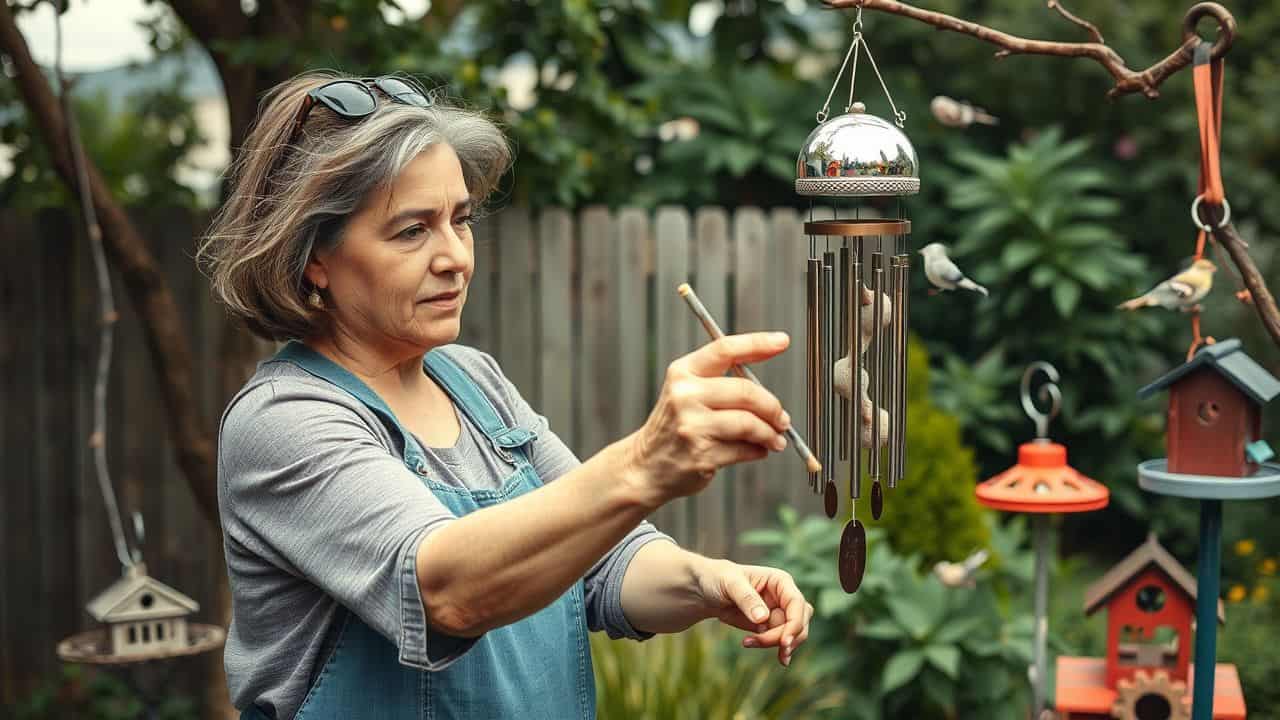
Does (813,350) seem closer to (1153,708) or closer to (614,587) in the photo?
(614,587)

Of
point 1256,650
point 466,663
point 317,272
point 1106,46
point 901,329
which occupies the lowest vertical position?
point 1256,650

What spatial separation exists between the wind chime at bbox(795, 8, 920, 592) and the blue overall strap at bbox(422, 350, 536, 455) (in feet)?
1.84

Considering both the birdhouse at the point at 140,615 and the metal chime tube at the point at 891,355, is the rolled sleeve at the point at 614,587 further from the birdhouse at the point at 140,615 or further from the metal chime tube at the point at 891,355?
the birdhouse at the point at 140,615

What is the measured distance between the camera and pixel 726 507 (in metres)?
4.97

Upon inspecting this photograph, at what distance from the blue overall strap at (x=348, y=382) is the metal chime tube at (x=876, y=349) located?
668 mm

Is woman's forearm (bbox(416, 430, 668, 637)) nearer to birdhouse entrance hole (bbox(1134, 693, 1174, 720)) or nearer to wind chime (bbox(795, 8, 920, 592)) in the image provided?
wind chime (bbox(795, 8, 920, 592))

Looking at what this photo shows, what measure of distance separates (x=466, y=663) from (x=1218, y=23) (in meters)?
1.62

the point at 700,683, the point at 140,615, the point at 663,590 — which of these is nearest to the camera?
the point at 663,590

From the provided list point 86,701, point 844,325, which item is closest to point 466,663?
point 844,325

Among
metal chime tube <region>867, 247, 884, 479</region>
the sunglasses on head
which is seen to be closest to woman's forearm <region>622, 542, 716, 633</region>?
metal chime tube <region>867, 247, 884, 479</region>

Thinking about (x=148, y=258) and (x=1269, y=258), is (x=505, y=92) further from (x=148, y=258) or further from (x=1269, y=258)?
(x=1269, y=258)

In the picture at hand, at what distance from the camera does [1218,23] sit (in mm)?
2053

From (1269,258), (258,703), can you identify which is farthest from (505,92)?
(1269,258)

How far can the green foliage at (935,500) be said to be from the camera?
4.18 metres
